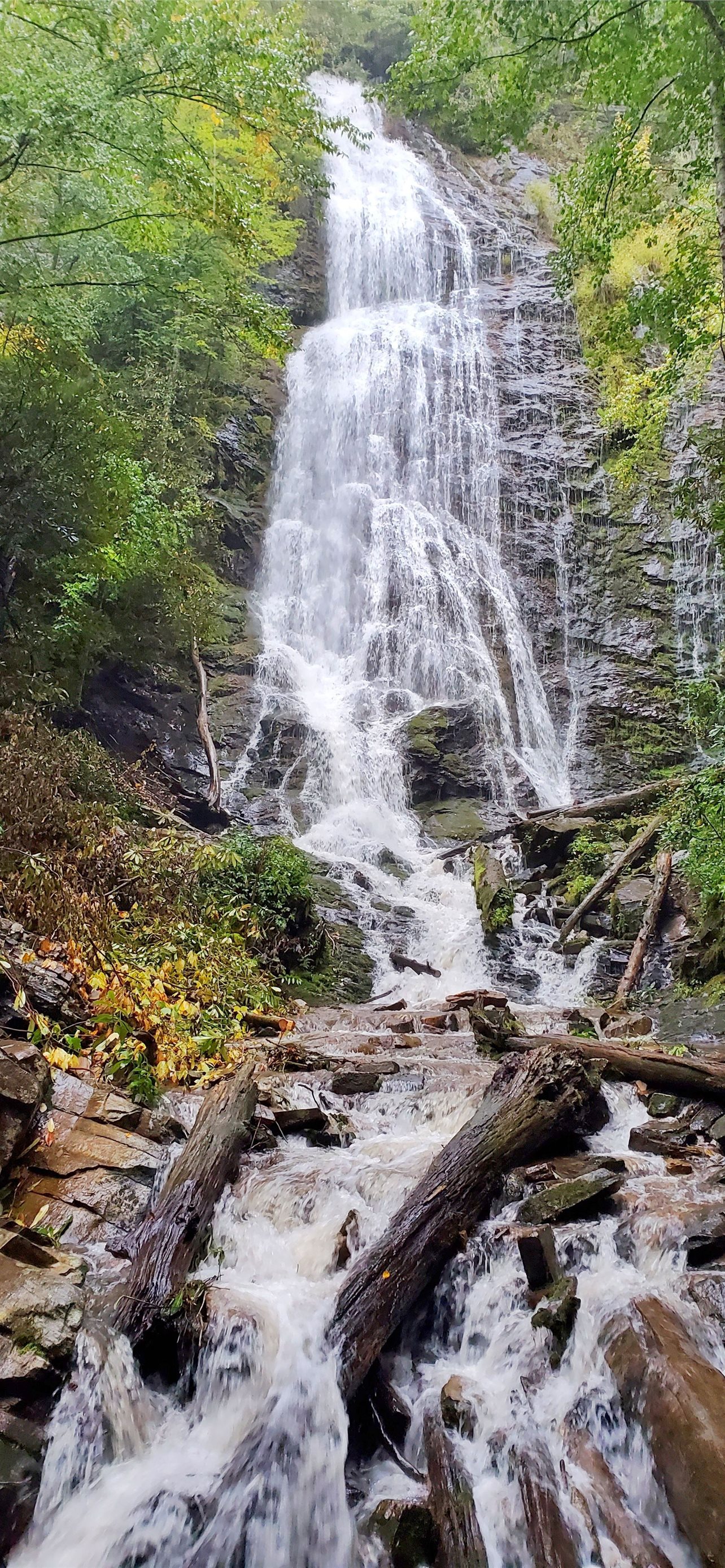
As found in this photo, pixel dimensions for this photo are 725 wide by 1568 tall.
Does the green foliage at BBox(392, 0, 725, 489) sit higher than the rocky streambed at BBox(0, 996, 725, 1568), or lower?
higher

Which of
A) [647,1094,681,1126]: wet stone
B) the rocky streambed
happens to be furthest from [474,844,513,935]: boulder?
the rocky streambed

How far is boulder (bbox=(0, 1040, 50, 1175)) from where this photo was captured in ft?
11.2

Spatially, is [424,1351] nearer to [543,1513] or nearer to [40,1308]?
[543,1513]

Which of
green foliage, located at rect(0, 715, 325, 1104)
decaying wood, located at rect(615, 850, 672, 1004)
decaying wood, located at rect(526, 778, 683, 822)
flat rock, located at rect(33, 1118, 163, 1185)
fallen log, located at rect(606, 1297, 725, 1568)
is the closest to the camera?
fallen log, located at rect(606, 1297, 725, 1568)

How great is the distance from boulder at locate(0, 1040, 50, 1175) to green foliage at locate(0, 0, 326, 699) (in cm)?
562

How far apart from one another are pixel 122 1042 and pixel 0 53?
9481mm

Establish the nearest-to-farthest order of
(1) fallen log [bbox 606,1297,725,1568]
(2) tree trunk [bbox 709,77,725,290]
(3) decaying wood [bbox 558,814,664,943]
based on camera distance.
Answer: (1) fallen log [bbox 606,1297,725,1568] → (2) tree trunk [bbox 709,77,725,290] → (3) decaying wood [bbox 558,814,664,943]

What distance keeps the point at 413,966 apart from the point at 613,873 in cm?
296

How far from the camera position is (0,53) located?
7.58 metres

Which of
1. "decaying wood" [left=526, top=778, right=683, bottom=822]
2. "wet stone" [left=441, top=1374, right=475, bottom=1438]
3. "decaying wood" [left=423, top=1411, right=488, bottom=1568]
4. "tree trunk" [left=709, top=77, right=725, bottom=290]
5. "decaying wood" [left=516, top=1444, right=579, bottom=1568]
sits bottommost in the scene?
"decaying wood" [left=516, top=1444, right=579, bottom=1568]

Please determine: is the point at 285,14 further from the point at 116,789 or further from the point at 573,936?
the point at 573,936

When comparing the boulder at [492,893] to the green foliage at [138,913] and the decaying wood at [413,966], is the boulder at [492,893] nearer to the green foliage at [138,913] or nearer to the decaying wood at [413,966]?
the decaying wood at [413,966]

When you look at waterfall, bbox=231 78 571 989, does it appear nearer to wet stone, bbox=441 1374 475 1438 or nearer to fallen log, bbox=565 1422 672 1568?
wet stone, bbox=441 1374 475 1438

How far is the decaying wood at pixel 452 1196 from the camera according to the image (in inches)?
118
